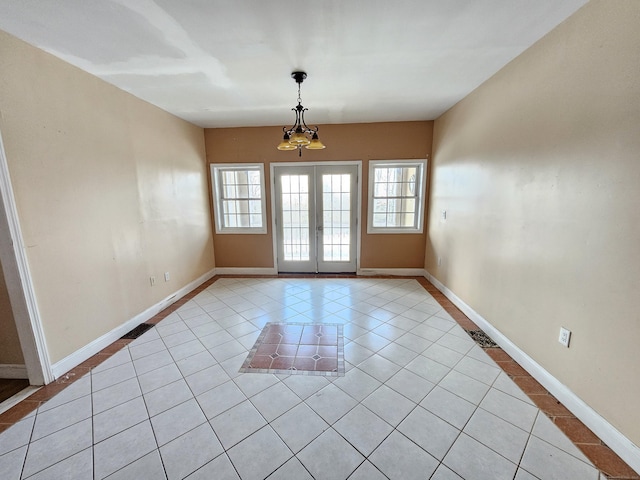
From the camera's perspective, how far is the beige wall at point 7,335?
6.72ft

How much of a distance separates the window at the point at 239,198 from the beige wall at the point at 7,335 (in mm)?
2916

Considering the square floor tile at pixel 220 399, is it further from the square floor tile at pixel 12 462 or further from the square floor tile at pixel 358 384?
the square floor tile at pixel 12 462

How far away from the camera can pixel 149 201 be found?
324cm

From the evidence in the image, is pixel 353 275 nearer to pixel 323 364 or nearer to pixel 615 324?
pixel 323 364

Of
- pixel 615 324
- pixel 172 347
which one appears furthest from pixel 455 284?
pixel 172 347

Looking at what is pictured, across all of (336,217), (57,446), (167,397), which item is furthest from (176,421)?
(336,217)

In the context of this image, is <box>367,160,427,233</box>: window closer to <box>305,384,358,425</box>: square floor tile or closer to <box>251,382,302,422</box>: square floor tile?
<box>305,384,358,425</box>: square floor tile

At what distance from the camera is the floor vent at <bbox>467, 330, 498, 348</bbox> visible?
2.54 metres

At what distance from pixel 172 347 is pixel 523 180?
12.1 feet

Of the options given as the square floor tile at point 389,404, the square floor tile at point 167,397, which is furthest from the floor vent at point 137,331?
the square floor tile at point 389,404

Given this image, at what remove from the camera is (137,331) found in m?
2.89

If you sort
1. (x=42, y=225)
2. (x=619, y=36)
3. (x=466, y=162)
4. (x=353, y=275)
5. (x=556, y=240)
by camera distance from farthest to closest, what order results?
1. (x=353, y=275)
2. (x=466, y=162)
3. (x=42, y=225)
4. (x=556, y=240)
5. (x=619, y=36)

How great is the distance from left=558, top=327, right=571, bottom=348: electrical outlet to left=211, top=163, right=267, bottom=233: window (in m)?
4.15

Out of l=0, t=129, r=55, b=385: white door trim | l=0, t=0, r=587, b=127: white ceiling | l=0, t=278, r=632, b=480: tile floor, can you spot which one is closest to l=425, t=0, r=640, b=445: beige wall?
l=0, t=0, r=587, b=127: white ceiling
